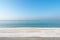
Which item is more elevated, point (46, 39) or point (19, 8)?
point (19, 8)

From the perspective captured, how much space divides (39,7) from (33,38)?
16853 millimetres

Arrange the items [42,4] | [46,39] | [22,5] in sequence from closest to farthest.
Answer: [46,39], [42,4], [22,5]

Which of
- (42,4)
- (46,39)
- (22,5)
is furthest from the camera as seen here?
(22,5)

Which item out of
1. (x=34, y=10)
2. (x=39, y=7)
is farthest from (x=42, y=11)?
(x=34, y=10)

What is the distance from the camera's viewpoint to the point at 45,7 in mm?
18406

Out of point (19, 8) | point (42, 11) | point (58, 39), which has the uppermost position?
point (19, 8)

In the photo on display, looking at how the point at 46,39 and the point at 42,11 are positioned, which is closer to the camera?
the point at 46,39

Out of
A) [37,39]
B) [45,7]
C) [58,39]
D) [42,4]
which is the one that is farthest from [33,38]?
[45,7]

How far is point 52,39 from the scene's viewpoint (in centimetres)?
119

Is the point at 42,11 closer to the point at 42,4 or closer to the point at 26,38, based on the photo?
the point at 42,4

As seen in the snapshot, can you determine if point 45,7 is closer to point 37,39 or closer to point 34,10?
point 34,10

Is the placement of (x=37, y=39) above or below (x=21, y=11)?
below

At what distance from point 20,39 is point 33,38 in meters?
0.18

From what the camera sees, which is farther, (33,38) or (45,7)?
(45,7)
